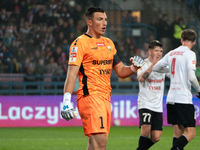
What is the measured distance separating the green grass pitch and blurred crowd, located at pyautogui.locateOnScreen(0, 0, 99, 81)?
3570 millimetres

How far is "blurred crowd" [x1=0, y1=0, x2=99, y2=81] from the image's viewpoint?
43.8 feet

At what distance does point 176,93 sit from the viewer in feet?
17.1

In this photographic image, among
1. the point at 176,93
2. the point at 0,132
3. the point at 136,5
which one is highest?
the point at 136,5

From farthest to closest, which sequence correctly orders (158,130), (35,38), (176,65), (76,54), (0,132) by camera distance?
(35,38)
(0,132)
(158,130)
(176,65)
(76,54)

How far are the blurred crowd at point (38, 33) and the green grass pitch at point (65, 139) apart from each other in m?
3.57

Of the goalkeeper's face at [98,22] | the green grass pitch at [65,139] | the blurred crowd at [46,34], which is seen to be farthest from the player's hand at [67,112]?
the blurred crowd at [46,34]

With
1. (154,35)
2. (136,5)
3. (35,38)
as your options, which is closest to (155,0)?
(136,5)

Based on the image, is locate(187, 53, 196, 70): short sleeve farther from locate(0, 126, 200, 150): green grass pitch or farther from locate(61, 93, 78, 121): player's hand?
locate(0, 126, 200, 150): green grass pitch

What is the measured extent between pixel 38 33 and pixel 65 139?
279 inches

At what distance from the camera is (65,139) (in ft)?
27.6

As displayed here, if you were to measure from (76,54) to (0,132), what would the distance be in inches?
249

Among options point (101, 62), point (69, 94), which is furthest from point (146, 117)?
point (69, 94)

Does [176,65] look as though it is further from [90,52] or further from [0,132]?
[0,132]

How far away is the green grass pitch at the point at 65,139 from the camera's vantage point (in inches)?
289
